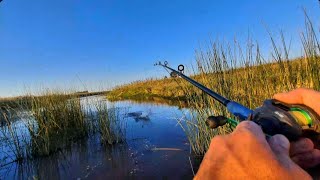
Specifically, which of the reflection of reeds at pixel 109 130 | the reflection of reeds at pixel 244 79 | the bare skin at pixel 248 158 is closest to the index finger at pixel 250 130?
the bare skin at pixel 248 158

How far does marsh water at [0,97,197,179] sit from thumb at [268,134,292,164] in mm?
4487

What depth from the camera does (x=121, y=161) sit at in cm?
720

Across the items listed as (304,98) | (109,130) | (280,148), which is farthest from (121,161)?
(280,148)

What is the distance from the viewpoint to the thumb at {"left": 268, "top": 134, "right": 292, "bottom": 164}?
821 mm

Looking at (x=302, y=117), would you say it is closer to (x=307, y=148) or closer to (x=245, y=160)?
(x=307, y=148)

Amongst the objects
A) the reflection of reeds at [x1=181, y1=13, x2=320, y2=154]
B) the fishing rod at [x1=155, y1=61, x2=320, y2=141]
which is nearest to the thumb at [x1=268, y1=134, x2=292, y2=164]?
the fishing rod at [x1=155, y1=61, x2=320, y2=141]

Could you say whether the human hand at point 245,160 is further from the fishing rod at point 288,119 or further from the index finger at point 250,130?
the fishing rod at point 288,119

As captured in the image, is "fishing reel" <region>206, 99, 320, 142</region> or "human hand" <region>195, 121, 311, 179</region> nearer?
"human hand" <region>195, 121, 311, 179</region>

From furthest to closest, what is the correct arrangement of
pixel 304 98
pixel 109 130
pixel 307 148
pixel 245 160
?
pixel 109 130
pixel 304 98
pixel 307 148
pixel 245 160

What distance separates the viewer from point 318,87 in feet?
12.9

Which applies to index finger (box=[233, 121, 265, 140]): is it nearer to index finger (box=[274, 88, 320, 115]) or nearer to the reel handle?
the reel handle

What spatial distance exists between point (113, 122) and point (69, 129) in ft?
6.74

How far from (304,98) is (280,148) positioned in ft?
1.53

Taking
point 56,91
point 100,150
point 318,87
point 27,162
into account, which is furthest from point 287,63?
point 56,91
